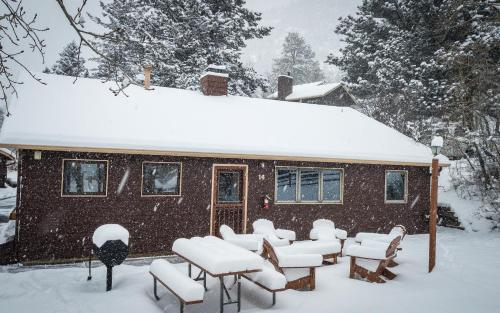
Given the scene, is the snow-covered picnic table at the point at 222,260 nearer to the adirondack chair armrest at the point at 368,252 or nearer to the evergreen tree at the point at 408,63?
the adirondack chair armrest at the point at 368,252

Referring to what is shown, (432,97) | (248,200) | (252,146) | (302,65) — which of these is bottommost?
(248,200)

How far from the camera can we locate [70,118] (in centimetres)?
941

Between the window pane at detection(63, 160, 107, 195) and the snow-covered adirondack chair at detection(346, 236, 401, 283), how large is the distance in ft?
20.1

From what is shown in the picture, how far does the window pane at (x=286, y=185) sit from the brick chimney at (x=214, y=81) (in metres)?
4.47

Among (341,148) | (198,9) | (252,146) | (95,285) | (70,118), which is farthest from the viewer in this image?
(198,9)

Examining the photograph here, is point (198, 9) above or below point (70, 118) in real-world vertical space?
above

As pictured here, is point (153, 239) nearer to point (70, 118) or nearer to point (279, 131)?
point (70, 118)

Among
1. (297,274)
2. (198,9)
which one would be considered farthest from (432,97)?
(297,274)

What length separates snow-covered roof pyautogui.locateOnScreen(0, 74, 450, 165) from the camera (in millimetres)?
8781

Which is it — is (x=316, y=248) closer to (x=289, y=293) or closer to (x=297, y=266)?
(x=297, y=266)

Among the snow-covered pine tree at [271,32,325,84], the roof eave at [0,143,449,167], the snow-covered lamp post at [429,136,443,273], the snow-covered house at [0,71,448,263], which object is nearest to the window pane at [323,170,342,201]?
the snow-covered house at [0,71,448,263]

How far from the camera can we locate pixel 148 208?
9.56m

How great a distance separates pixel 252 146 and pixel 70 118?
484cm

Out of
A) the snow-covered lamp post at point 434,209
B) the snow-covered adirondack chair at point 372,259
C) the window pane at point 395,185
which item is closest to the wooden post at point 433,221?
the snow-covered lamp post at point 434,209
